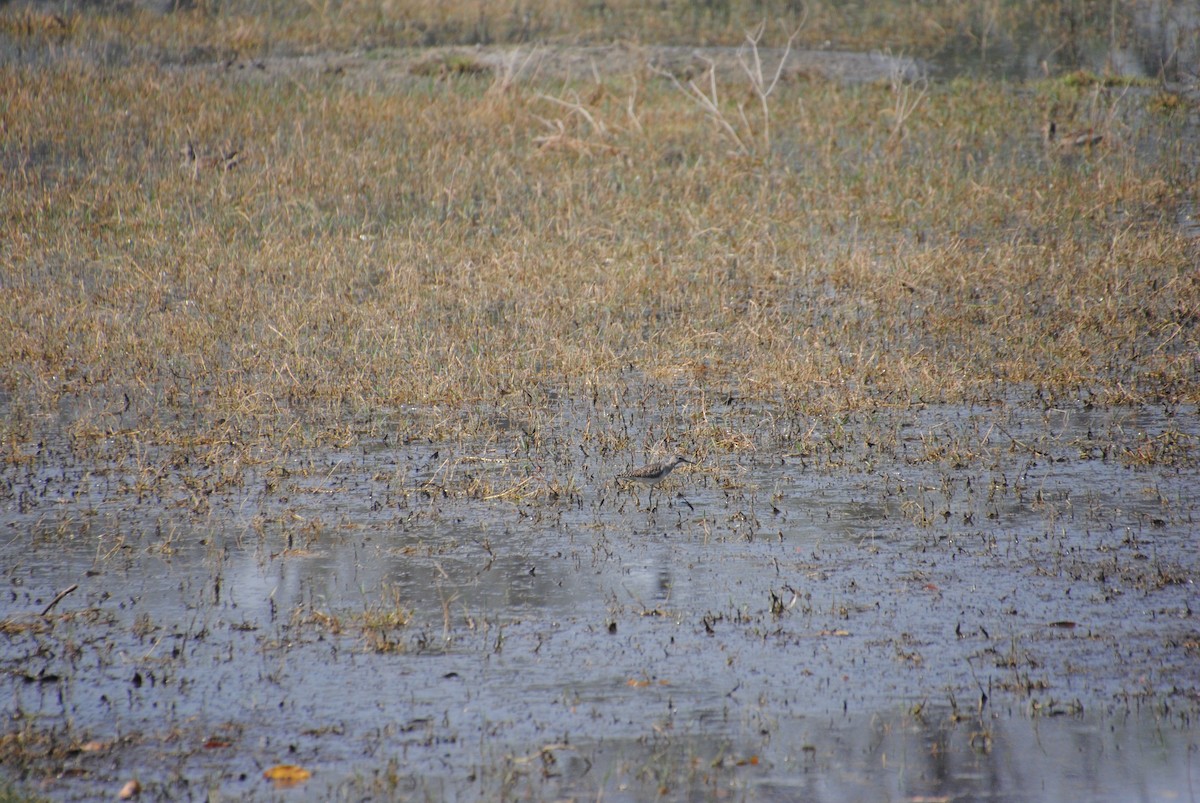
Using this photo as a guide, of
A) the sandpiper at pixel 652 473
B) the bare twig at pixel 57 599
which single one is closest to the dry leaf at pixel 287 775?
the bare twig at pixel 57 599

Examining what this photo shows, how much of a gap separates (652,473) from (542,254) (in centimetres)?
518

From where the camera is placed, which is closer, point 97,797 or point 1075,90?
point 97,797

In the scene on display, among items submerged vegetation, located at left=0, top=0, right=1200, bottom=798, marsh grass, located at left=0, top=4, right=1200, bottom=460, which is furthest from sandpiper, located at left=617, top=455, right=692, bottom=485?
marsh grass, located at left=0, top=4, right=1200, bottom=460

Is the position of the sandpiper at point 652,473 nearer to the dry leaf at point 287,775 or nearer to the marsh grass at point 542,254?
the marsh grass at point 542,254

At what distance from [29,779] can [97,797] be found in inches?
10.4

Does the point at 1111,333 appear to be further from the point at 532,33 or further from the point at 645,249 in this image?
the point at 532,33

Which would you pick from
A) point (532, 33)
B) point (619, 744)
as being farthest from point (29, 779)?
point (532, 33)

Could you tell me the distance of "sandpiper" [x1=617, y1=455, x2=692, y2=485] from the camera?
6.92m

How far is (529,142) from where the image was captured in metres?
15.8

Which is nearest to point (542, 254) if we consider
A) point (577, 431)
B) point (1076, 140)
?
point (577, 431)

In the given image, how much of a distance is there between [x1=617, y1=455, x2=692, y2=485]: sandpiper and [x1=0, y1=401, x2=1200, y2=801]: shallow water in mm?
114

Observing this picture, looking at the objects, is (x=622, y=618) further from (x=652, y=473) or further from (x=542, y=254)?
(x=542, y=254)

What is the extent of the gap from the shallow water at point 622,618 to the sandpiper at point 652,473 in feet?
0.37

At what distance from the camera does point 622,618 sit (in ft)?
17.8
